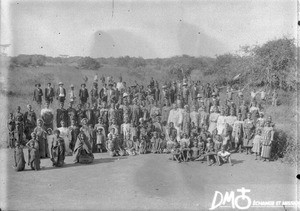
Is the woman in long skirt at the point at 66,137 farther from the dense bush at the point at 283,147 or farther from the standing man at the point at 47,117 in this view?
the dense bush at the point at 283,147

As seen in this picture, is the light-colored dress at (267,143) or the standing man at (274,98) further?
the standing man at (274,98)

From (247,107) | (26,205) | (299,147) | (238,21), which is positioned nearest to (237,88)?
(247,107)

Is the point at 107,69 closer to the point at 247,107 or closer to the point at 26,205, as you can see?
the point at 247,107

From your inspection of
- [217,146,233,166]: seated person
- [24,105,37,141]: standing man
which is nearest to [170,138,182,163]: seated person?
[217,146,233,166]: seated person

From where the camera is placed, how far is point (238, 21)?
11391 millimetres

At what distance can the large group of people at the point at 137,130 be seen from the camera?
10.5 meters

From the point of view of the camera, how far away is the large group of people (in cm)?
1048

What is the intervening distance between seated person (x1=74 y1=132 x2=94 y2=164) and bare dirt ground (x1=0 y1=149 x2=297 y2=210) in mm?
203

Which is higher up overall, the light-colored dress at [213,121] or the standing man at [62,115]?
the standing man at [62,115]

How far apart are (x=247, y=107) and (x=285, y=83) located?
10.1 ft

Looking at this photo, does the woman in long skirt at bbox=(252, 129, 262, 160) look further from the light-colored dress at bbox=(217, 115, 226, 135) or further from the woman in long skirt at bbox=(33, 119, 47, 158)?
the woman in long skirt at bbox=(33, 119, 47, 158)

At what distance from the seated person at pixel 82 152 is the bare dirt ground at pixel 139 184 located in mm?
203

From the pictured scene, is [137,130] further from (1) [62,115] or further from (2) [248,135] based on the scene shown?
(2) [248,135]

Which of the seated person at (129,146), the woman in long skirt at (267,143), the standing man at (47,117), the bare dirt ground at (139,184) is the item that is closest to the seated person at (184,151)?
the bare dirt ground at (139,184)
